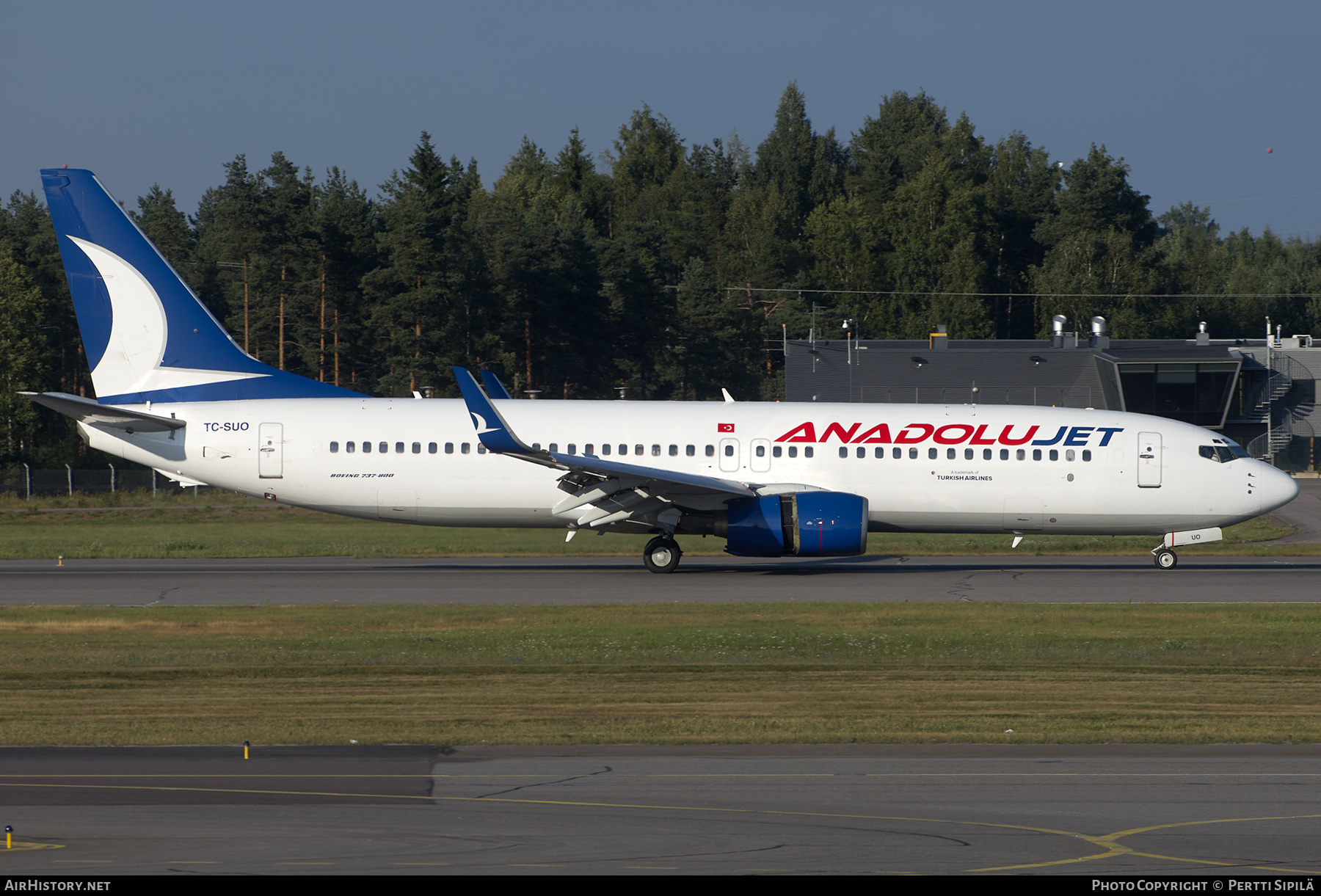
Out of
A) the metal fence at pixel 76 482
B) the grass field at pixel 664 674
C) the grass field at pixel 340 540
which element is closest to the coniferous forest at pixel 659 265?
the metal fence at pixel 76 482

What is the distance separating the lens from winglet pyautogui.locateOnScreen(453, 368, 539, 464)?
2405 cm

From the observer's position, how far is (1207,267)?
121562mm

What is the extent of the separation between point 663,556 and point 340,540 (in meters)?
12.1

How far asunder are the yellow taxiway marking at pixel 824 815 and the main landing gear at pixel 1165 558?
19.0 metres

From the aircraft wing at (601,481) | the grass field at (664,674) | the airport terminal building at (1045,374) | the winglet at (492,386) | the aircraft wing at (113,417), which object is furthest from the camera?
the airport terminal building at (1045,374)

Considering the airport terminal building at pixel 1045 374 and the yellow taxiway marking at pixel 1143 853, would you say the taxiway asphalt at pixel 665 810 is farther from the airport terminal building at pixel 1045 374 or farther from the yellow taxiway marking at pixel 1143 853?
the airport terminal building at pixel 1045 374

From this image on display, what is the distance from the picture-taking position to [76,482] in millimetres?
52688

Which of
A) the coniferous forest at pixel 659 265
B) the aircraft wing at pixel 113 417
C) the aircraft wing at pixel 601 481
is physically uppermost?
the coniferous forest at pixel 659 265

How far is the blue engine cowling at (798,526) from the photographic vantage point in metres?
25.2

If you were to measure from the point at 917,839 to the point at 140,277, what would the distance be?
2402 cm

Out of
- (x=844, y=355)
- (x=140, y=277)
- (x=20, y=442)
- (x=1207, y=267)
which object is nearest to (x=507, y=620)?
(x=140, y=277)

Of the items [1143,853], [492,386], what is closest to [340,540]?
[492,386]

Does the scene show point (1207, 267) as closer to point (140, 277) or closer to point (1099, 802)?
point (140, 277)

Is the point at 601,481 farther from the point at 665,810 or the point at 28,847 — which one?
the point at 28,847
